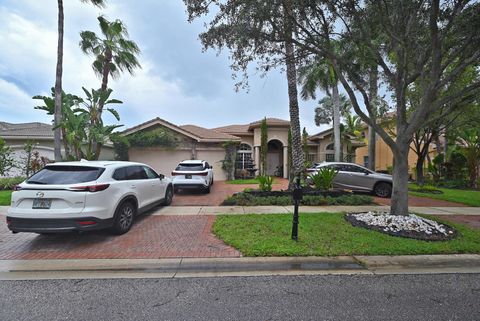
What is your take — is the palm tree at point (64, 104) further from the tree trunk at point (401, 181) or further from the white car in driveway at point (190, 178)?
the tree trunk at point (401, 181)

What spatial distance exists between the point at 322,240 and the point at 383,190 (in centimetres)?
751

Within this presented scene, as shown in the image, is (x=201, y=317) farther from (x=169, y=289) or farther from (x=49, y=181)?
(x=49, y=181)

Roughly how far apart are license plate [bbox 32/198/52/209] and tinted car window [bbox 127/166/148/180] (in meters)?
1.72

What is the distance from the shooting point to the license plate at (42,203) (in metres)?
4.44

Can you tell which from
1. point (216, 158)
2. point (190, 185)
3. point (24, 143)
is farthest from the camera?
point (216, 158)

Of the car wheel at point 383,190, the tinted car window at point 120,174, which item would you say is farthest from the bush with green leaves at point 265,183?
the tinted car window at point 120,174

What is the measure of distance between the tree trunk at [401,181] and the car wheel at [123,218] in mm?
6798

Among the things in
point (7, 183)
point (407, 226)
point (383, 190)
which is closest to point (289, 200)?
point (407, 226)

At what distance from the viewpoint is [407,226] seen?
548 centimetres

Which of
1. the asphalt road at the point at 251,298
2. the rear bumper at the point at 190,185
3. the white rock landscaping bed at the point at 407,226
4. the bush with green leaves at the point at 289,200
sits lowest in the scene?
the asphalt road at the point at 251,298

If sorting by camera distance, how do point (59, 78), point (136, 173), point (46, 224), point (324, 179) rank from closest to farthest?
point (46, 224) < point (136, 173) < point (324, 179) < point (59, 78)

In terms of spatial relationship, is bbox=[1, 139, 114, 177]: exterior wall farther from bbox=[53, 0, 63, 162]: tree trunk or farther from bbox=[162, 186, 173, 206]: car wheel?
bbox=[162, 186, 173, 206]: car wheel

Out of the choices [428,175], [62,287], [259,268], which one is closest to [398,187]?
[259,268]

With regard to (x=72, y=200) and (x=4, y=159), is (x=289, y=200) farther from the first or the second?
(x=4, y=159)
